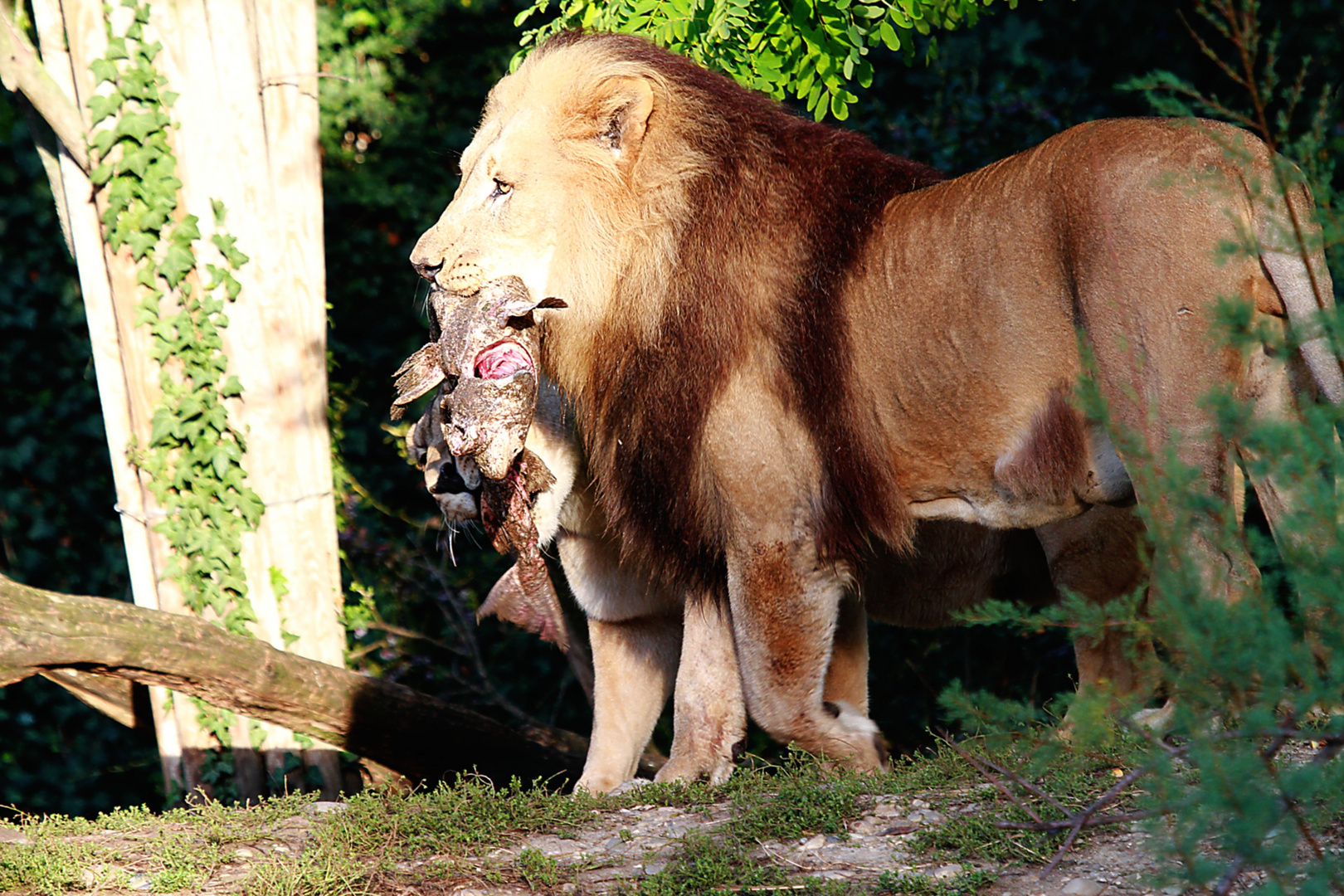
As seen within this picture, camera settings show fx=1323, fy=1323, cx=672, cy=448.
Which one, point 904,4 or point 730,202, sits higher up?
point 904,4

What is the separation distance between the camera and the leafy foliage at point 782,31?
463cm

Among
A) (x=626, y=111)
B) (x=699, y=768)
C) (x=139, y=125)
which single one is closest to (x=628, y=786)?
(x=699, y=768)

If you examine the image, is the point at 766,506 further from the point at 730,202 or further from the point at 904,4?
the point at 904,4

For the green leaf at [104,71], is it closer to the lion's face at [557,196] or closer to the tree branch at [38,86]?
the tree branch at [38,86]

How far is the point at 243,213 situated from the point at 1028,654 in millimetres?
4743

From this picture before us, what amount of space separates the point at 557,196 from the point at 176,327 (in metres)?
2.13

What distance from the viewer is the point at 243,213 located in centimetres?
552

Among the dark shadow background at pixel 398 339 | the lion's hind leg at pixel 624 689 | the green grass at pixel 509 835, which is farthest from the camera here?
the dark shadow background at pixel 398 339

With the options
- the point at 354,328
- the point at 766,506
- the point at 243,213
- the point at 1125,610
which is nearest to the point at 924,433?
the point at 766,506

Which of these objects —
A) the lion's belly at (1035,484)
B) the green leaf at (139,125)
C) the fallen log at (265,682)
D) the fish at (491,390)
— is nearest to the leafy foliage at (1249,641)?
the lion's belly at (1035,484)

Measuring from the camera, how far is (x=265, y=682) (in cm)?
481

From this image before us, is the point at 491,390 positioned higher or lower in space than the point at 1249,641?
higher

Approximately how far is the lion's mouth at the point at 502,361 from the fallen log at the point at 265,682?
1564 millimetres

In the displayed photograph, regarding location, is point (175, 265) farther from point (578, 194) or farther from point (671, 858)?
point (671, 858)
